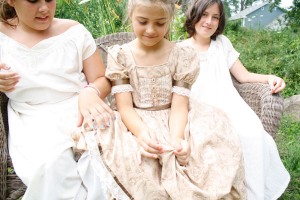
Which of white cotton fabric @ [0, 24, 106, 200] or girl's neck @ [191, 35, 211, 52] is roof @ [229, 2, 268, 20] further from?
white cotton fabric @ [0, 24, 106, 200]

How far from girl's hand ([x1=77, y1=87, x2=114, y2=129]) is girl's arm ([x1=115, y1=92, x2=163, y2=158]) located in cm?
9

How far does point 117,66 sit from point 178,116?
397 millimetres

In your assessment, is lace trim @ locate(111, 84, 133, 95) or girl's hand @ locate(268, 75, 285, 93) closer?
lace trim @ locate(111, 84, 133, 95)

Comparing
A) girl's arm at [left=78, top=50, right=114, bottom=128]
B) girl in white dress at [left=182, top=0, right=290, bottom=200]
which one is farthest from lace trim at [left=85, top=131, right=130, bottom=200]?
girl in white dress at [left=182, top=0, right=290, bottom=200]

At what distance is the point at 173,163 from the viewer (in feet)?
5.79

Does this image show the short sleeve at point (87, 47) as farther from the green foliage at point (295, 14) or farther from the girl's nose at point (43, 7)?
the green foliage at point (295, 14)

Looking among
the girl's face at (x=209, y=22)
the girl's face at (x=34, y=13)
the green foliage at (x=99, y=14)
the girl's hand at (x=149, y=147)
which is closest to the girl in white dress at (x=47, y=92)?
the girl's face at (x=34, y=13)

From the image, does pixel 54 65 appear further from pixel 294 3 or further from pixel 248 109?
pixel 294 3

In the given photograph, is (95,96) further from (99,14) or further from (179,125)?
(99,14)

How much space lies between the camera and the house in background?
21.8ft

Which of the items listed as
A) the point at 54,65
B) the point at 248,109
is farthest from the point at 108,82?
the point at 248,109

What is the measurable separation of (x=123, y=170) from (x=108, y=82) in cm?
59

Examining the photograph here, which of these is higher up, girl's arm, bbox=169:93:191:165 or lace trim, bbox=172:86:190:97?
lace trim, bbox=172:86:190:97

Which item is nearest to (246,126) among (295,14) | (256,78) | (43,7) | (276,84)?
(276,84)
